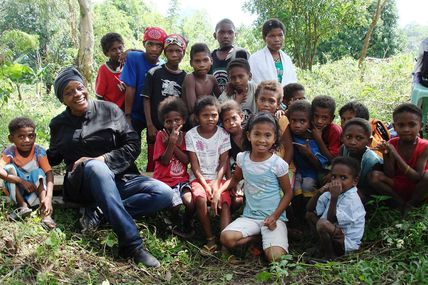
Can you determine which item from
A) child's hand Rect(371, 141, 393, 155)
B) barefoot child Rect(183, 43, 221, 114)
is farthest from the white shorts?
barefoot child Rect(183, 43, 221, 114)

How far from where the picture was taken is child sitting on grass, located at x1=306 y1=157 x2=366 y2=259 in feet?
10.4

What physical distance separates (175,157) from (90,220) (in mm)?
915

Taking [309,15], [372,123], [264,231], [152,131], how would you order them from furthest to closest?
[309,15] → [152,131] → [372,123] → [264,231]

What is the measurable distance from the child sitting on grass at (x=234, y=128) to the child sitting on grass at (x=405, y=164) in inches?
45.4

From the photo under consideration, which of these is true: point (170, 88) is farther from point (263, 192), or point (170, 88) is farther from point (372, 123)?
point (372, 123)

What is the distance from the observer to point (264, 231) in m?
3.28

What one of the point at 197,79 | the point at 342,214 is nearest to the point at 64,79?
the point at 197,79

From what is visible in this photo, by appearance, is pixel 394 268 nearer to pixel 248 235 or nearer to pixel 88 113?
pixel 248 235

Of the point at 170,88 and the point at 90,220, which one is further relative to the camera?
the point at 170,88

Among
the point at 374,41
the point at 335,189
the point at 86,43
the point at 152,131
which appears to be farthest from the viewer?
the point at 374,41

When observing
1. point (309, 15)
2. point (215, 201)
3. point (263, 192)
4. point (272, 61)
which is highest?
point (309, 15)

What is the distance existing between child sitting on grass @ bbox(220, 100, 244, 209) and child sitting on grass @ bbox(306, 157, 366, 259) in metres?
0.74

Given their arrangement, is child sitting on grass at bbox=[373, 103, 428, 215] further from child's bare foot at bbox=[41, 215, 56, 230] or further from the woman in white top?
child's bare foot at bbox=[41, 215, 56, 230]

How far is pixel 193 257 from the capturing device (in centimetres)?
347
